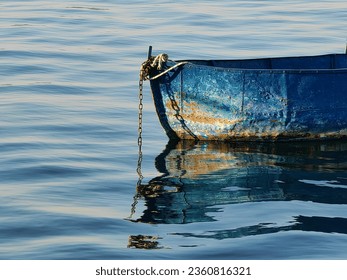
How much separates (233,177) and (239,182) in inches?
10.4

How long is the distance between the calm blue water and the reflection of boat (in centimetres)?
2

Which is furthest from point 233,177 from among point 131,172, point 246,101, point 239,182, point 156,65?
point 156,65

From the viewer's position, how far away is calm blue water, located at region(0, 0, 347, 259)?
1131 centimetres

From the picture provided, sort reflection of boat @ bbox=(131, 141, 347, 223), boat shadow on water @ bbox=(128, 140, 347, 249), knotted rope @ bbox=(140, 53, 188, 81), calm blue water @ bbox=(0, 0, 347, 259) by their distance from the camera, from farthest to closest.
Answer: knotted rope @ bbox=(140, 53, 188, 81) < reflection of boat @ bbox=(131, 141, 347, 223) < boat shadow on water @ bbox=(128, 140, 347, 249) < calm blue water @ bbox=(0, 0, 347, 259)

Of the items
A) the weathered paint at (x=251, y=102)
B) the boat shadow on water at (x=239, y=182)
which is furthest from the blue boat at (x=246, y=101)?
the boat shadow on water at (x=239, y=182)

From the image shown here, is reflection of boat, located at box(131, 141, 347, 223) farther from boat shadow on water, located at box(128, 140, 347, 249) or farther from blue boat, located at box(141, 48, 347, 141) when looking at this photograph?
blue boat, located at box(141, 48, 347, 141)

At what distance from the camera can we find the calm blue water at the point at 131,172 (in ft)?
37.1

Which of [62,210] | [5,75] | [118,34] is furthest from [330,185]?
[118,34]

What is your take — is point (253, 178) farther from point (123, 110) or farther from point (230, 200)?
point (123, 110)

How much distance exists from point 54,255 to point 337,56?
25.7 ft

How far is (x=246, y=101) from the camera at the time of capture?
15.3 metres

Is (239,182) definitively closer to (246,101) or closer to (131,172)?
(131,172)

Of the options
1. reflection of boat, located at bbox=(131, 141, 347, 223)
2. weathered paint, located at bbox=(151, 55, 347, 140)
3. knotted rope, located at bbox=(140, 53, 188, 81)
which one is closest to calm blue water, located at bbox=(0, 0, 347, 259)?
reflection of boat, located at bbox=(131, 141, 347, 223)

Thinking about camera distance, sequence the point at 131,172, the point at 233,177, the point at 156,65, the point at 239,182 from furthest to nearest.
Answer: the point at 156,65 < the point at 131,172 < the point at 233,177 < the point at 239,182
